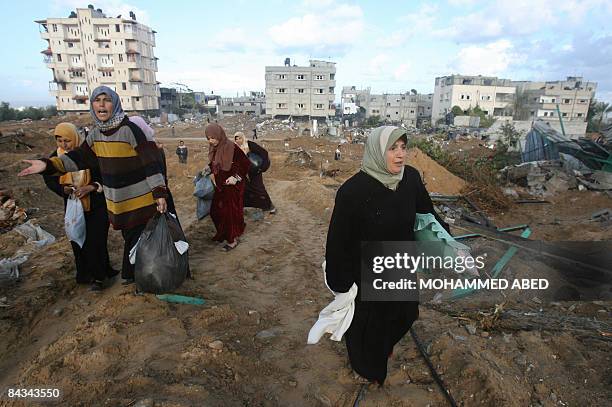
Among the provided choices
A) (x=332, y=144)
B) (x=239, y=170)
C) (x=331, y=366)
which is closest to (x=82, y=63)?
(x=332, y=144)

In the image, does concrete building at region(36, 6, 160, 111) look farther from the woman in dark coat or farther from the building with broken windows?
the building with broken windows

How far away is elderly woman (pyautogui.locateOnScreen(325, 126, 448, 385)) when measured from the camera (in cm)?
190

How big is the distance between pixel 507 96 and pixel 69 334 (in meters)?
59.3

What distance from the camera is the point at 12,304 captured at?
11.0 ft

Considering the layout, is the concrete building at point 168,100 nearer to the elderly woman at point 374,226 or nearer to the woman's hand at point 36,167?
the woman's hand at point 36,167

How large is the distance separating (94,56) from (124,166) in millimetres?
50598

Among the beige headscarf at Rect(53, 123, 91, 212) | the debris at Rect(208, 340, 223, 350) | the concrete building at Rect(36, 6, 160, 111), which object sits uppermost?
the concrete building at Rect(36, 6, 160, 111)

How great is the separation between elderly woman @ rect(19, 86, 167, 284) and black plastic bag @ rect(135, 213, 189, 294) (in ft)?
0.54

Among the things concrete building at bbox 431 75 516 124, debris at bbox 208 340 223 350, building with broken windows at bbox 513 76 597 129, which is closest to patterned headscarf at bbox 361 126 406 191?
debris at bbox 208 340 223 350

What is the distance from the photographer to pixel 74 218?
3.35 m

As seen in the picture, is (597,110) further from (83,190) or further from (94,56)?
(94,56)

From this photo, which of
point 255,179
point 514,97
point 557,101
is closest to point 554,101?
point 557,101

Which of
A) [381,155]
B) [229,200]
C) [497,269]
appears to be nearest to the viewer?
[381,155]

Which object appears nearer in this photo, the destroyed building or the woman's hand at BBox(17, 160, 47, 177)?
the woman's hand at BBox(17, 160, 47, 177)
